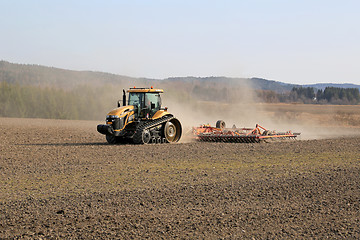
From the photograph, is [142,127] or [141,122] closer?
[142,127]

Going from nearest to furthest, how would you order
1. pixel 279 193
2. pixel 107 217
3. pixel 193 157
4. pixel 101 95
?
1. pixel 107 217
2. pixel 279 193
3. pixel 193 157
4. pixel 101 95

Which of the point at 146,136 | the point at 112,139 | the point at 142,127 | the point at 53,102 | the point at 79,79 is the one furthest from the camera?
the point at 79,79

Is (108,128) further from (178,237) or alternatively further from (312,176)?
(178,237)

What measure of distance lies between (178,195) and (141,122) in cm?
1210

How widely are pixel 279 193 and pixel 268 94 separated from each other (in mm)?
92718

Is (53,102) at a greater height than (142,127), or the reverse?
(53,102)

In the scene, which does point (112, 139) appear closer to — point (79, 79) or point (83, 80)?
point (83, 80)

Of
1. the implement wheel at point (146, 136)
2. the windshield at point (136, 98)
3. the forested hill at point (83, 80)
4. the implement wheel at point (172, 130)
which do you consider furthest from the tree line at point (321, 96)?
the implement wheel at point (146, 136)

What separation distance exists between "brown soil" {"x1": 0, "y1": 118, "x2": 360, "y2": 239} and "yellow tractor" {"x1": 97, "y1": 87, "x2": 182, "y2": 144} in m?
2.76

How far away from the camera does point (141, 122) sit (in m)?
22.5

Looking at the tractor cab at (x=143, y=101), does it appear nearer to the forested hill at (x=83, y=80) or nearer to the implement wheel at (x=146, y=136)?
the implement wheel at (x=146, y=136)

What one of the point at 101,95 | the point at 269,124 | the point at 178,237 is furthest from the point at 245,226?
the point at 101,95

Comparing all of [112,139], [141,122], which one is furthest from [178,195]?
[112,139]

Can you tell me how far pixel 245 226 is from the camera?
8.12 metres
